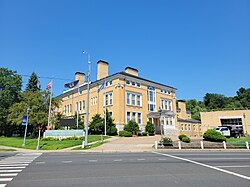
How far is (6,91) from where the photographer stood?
4912 cm

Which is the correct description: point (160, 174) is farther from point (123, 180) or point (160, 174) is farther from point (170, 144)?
point (170, 144)

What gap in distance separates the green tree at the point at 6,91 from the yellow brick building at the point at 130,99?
50.4 feet

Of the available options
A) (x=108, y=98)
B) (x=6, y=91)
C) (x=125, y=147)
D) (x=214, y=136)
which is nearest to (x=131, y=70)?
(x=108, y=98)

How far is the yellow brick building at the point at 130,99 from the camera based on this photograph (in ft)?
127

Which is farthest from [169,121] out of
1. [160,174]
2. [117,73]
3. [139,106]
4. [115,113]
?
[160,174]

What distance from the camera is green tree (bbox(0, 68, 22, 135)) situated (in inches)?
1909

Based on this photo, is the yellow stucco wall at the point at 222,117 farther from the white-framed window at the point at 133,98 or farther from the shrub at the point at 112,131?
the shrub at the point at 112,131

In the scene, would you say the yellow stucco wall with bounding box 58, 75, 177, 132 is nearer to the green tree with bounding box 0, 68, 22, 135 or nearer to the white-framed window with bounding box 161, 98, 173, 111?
the white-framed window with bounding box 161, 98, 173, 111

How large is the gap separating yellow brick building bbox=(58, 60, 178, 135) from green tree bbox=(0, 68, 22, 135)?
15355 millimetres

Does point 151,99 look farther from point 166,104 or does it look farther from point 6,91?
point 6,91

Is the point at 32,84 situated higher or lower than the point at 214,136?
higher

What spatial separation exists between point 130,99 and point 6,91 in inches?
1217

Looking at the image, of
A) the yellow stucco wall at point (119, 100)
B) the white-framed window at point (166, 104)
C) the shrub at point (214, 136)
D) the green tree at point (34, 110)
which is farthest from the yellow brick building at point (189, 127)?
the green tree at point (34, 110)

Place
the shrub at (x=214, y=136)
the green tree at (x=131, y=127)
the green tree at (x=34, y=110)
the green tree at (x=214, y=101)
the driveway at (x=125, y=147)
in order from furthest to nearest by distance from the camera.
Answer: the green tree at (x=214, y=101) → the green tree at (x=34, y=110) → the green tree at (x=131, y=127) → the shrub at (x=214, y=136) → the driveway at (x=125, y=147)
